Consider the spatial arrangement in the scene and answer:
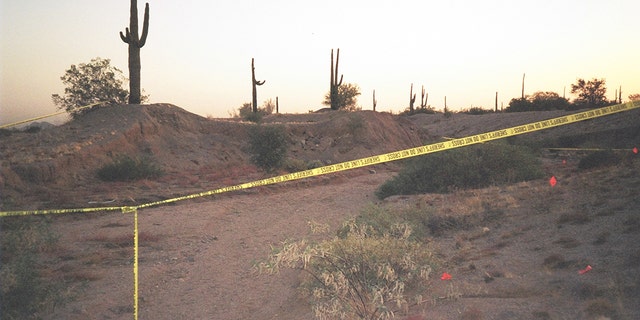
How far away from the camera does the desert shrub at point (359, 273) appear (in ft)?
19.2

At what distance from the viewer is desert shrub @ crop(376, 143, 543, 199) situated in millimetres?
15016

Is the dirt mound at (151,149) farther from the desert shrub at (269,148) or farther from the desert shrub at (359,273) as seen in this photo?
the desert shrub at (359,273)

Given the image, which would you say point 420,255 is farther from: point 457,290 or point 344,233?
point 344,233

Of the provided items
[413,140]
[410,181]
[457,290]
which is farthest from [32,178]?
[413,140]

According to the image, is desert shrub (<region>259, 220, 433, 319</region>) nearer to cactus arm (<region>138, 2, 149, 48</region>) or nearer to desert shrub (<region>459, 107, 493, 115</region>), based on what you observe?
cactus arm (<region>138, 2, 149, 48</region>)

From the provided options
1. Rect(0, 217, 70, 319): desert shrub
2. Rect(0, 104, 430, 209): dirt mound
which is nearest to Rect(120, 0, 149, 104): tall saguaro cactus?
Rect(0, 104, 430, 209): dirt mound

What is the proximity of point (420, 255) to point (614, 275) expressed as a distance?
2411mm

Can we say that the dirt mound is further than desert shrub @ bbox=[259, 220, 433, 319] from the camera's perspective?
Yes

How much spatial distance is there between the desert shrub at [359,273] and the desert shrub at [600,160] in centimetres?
1348

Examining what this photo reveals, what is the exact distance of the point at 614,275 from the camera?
19.5ft

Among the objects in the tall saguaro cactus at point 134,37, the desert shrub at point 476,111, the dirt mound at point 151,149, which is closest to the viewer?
the dirt mound at point 151,149

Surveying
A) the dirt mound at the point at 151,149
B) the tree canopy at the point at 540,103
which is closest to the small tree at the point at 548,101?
the tree canopy at the point at 540,103

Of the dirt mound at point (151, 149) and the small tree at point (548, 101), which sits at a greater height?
the small tree at point (548, 101)

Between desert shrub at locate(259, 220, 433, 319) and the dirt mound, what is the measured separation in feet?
30.8
